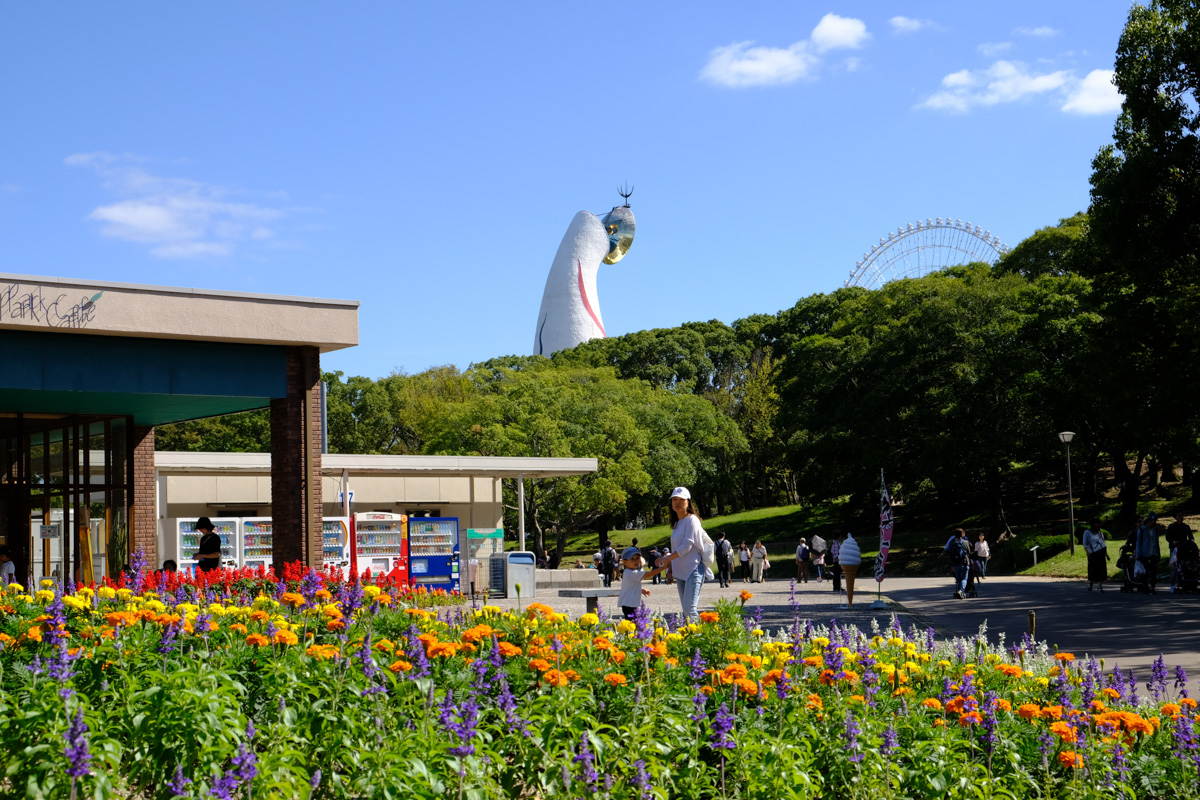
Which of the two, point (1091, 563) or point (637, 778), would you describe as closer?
point (637, 778)

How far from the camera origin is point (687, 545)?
10789mm

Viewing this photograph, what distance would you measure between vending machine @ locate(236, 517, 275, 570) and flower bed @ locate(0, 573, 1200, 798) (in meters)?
17.7

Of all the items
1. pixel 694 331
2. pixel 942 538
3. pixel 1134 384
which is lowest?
pixel 942 538

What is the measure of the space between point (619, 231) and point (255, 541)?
290 feet

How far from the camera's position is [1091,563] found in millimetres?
23094

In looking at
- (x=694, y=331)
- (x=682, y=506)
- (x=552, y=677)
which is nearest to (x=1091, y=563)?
(x=682, y=506)

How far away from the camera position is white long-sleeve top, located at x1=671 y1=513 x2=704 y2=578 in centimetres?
1077

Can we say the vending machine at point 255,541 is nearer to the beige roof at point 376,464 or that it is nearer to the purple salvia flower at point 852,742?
the beige roof at point 376,464

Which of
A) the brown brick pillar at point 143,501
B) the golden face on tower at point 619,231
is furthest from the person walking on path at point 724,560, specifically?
the golden face on tower at point 619,231

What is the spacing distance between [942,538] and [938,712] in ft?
132

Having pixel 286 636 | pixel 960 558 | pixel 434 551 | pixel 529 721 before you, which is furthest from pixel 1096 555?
pixel 286 636

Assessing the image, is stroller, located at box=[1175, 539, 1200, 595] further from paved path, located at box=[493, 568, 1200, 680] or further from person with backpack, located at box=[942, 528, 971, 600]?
person with backpack, located at box=[942, 528, 971, 600]

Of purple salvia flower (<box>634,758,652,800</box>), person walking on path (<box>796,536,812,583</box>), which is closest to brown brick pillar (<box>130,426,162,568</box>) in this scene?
purple salvia flower (<box>634,758,652,800</box>)

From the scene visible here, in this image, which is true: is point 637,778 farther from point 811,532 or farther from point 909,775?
point 811,532
